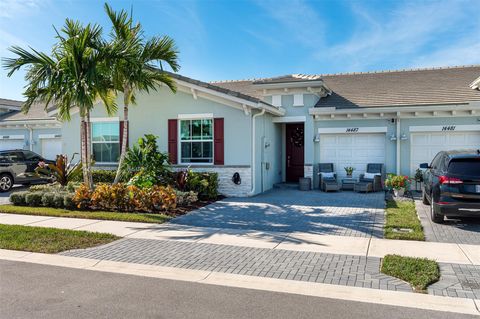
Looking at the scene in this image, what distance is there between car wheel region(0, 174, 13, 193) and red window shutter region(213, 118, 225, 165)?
9199mm

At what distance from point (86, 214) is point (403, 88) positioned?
1400cm

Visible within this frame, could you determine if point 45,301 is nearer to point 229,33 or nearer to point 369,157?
point 229,33

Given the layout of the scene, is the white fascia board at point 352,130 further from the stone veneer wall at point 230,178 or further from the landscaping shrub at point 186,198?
the landscaping shrub at point 186,198

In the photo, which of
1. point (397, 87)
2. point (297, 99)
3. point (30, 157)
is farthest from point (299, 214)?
point (30, 157)

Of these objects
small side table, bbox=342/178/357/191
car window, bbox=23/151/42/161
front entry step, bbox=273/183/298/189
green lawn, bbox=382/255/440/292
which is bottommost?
green lawn, bbox=382/255/440/292

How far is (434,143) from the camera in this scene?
15.3 m

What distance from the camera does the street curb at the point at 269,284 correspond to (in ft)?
16.1

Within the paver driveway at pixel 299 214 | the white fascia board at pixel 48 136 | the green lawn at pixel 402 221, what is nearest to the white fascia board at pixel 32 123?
the white fascia board at pixel 48 136

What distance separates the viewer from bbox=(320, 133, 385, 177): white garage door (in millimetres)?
16078

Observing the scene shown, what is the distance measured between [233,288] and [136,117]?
1176 cm

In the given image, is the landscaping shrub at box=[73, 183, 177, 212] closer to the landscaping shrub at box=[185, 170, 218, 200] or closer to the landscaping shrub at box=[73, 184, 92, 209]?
the landscaping shrub at box=[73, 184, 92, 209]

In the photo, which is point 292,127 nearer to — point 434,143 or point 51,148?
point 434,143

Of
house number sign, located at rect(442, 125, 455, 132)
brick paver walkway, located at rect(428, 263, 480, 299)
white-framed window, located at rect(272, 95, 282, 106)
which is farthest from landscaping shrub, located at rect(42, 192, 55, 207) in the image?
house number sign, located at rect(442, 125, 455, 132)

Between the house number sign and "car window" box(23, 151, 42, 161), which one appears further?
"car window" box(23, 151, 42, 161)
